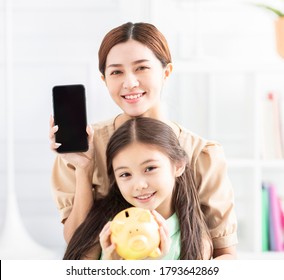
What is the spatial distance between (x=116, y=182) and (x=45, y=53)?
437 millimetres

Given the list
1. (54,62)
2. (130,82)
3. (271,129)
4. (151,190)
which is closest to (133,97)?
(130,82)

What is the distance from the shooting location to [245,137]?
4.86 feet

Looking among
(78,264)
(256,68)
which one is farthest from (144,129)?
(256,68)

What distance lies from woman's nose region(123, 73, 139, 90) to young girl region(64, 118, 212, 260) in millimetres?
49

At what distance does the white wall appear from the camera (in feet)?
3.64

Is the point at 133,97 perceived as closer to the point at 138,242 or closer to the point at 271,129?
the point at 138,242

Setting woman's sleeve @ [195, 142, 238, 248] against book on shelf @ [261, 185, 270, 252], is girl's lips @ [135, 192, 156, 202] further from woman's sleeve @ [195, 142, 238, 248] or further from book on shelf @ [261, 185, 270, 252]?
book on shelf @ [261, 185, 270, 252]

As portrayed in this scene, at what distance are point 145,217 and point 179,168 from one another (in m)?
0.11

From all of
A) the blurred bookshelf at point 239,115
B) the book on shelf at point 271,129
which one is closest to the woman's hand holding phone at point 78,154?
the blurred bookshelf at point 239,115

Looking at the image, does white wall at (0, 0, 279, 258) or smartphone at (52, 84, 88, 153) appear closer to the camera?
smartphone at (52, 84, 88, 153)

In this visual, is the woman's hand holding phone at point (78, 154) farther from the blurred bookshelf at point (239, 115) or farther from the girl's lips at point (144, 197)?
the blurred bookshelf at point (239, 115)

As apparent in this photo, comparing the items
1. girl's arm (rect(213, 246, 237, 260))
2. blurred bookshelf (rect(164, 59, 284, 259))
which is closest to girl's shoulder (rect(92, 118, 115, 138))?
girl's arm (rect(213, 246, 237, 260))

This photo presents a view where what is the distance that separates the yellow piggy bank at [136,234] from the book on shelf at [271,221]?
0.75 m

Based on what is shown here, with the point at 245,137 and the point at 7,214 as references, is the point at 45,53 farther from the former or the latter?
the point at 245,137
